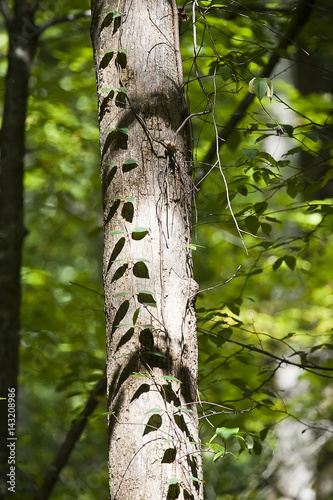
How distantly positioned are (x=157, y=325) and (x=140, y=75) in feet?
2.90

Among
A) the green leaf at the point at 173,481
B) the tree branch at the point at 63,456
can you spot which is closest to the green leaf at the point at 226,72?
the green leaf at the point at 173,481

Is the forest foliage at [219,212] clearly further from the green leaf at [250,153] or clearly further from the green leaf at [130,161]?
the green leaf at [130,161]

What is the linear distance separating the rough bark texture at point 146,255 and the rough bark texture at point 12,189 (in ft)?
7.98

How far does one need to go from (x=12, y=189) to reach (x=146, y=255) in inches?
112

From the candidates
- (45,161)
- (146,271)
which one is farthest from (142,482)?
(45,161)

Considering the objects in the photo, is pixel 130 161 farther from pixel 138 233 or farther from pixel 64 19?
pixel 64 19

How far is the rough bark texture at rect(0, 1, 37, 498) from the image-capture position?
3828mm

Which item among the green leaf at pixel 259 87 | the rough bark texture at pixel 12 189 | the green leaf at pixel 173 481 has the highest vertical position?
the rough bark texture at pixel 12 189

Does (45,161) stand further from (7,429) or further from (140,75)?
(140,75)

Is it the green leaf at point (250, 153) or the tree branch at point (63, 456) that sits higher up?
the green leaf at point (250, 153)

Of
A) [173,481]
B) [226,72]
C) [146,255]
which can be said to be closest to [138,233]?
[146,255]

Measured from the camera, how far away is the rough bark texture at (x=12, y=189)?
383 cm

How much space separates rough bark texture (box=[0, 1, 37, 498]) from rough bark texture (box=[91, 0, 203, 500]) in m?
2.43

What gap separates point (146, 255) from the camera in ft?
5.35
